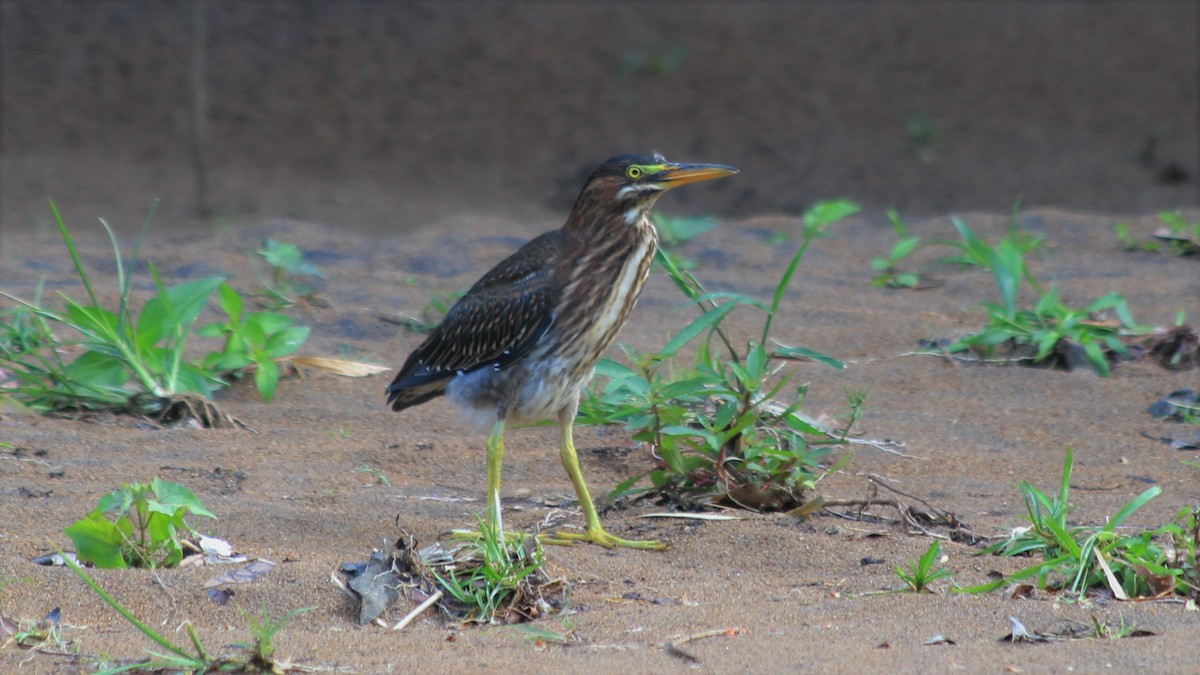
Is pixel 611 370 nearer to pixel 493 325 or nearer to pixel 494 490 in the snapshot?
pixel 493 325

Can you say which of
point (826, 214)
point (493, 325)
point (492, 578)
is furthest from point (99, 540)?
point (826, 214)

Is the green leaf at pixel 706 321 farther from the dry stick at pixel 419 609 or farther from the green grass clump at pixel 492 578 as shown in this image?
the dry stick at pixel 419 609

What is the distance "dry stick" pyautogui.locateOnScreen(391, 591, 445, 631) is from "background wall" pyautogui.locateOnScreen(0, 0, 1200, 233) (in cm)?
867

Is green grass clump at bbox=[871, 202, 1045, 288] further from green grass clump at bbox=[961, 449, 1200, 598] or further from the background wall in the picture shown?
the background wall

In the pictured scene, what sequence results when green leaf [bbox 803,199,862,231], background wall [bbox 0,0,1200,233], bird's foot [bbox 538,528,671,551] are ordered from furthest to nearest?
background wall [bbox 0,0,1200,233]
green leaf [bbox 803,199,862,231]
bird's foot [bbox 538,528,671,551]

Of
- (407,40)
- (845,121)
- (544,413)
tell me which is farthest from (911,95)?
(544,413)

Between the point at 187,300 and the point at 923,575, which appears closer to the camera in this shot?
the point at 923,575

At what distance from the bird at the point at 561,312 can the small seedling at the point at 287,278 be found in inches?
95.7

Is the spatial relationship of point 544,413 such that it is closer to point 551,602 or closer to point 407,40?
point 551,602

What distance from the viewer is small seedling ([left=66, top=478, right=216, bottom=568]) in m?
3.53

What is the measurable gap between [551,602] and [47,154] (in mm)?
11319

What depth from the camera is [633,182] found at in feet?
15.0

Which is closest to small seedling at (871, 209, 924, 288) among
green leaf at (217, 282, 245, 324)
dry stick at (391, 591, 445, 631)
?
green leaf at (217, 282, 245, 324)

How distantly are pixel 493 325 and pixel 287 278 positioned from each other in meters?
3.32
